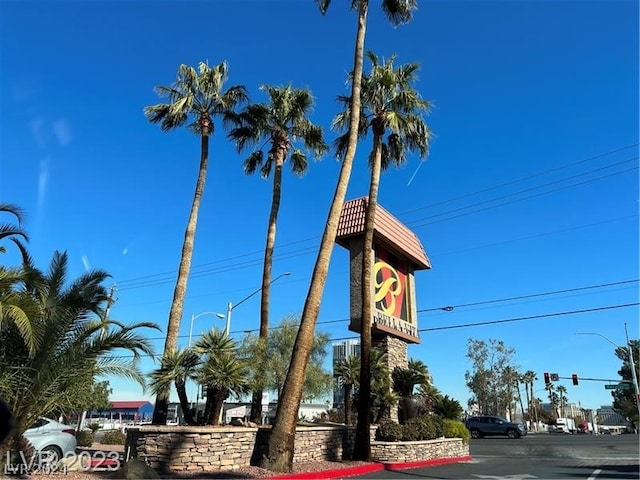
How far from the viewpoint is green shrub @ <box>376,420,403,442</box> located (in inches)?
701

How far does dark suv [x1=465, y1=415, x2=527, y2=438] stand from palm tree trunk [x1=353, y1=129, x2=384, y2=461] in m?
27.3

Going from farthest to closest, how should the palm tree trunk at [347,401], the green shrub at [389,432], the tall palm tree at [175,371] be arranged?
the palm tree trunk at [347,401] → the green shrub at [389,432] → the tall palm tree at [175,371]

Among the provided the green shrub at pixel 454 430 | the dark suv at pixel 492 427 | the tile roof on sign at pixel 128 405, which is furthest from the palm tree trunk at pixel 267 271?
the tile roof on sign at pixel 128 405

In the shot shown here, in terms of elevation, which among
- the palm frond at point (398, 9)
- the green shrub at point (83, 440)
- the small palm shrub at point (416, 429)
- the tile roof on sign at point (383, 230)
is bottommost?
the green shrub at point (83, 440)

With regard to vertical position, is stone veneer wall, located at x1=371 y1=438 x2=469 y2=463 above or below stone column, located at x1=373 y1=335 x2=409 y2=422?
below

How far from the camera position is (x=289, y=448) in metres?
12.7

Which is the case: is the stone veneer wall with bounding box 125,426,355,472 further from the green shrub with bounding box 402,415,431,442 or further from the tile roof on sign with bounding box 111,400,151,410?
the tile roof on sign with bounding box 111,400,151,410

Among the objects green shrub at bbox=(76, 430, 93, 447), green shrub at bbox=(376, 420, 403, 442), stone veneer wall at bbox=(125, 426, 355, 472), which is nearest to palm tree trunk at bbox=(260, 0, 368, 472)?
stone veneer wall at bbox=(125, 426, 355, 472)

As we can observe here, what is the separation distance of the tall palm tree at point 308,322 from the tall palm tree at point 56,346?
3479 mm

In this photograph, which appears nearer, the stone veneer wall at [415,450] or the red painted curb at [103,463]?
the red painted curb at [103,463]

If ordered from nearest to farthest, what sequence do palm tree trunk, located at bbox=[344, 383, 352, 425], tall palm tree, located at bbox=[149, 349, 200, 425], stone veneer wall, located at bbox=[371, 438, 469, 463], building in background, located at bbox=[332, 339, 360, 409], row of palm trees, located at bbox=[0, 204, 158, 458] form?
row of palm trees, located at bbox=[0, 204, 158, 458] < tall palm tree, located at bbox=[149, 349, 200, 425] < stone veneer wall, located at bbox=[371, 438, 469, 463] < palm tree trunk, located at bbox=[344, 383, 352, 425] < building in background, located at bbox=[332, 339, 360, 409]

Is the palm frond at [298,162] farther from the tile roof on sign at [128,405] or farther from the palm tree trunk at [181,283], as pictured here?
the tile roof on sign at [128,405]

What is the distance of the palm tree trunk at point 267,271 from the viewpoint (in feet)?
57.5

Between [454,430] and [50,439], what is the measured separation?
51.7 ft
